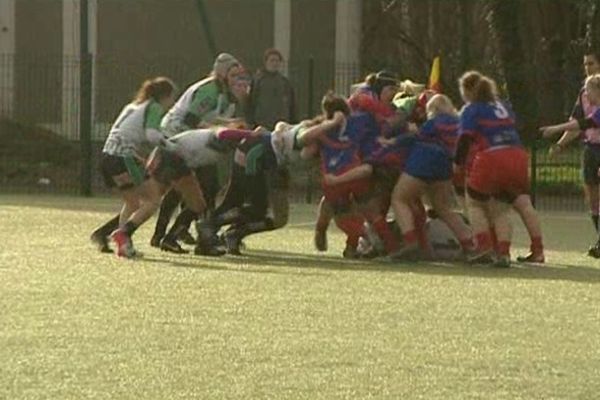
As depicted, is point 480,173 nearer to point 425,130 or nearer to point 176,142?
point 425,130

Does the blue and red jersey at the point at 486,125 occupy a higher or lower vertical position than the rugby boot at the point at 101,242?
higher

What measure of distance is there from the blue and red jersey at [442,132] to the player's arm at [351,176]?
1.81 ft

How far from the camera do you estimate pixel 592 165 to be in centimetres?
2075

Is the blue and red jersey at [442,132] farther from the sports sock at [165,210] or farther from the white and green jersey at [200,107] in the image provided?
the sports sock at [165,210]

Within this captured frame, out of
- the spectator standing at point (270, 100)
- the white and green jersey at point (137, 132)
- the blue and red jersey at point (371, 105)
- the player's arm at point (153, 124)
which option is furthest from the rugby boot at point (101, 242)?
the spectator standing at point (270, 100)

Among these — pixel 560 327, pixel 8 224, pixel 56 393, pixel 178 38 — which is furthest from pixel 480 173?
pixel 178 38

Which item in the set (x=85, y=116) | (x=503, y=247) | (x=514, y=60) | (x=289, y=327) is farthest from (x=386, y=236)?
(x=514, y=60)

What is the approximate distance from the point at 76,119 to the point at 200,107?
14.2 m

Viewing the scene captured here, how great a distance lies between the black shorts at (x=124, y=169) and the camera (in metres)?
19.5

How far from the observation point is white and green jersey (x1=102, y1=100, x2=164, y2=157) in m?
19.5

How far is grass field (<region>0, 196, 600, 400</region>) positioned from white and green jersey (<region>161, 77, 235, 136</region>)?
1168mm

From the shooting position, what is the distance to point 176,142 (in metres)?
19.4

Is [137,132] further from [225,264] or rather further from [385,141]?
[385,141]

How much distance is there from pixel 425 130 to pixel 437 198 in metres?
0.61
